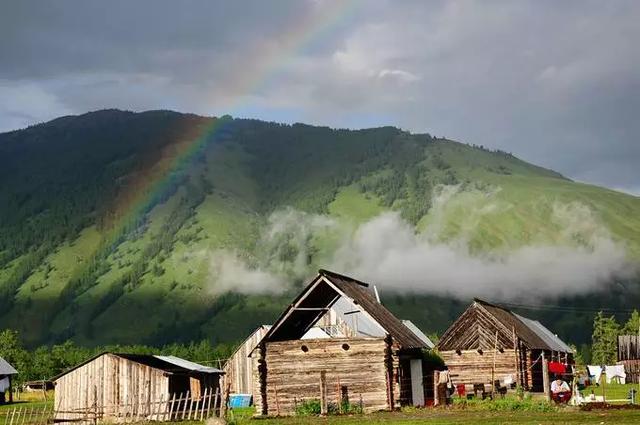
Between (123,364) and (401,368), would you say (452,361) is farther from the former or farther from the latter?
(123,364)

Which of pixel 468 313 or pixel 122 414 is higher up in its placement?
pixel 468 313

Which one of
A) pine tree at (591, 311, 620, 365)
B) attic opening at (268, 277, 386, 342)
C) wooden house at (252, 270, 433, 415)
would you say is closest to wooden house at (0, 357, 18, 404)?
wooden house at (252, 270, 433, 415)

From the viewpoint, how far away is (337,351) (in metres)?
57.5

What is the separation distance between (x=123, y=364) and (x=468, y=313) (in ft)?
94.6

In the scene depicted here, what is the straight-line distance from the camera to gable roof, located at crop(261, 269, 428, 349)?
5684cm

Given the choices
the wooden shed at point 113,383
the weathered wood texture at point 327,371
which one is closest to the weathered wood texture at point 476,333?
the weathered wood texture at point 327,371

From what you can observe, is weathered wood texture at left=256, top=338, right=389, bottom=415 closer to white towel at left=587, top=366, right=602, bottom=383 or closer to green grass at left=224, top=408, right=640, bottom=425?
green grass at left=224, top=408, right=640, bottom=425

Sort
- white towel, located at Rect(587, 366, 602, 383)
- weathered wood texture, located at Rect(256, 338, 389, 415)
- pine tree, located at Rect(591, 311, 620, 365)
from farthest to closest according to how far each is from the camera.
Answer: pine tree, located at Rect(591, 311, 620, 365) → white towel, located at Rect(587, 366, 602, 383) → weathered wood texture, located at Rect(256, 338, 389, 415)

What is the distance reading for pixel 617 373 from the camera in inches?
4451

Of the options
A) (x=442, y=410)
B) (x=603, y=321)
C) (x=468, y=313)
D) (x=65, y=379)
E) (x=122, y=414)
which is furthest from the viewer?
(x=603, y=321)

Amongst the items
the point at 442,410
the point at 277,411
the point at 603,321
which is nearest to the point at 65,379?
the point at 277,411

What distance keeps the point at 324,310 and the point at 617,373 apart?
2596 inches

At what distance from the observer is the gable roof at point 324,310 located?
56.8 m

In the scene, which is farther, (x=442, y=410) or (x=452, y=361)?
(x=452, y=361)
